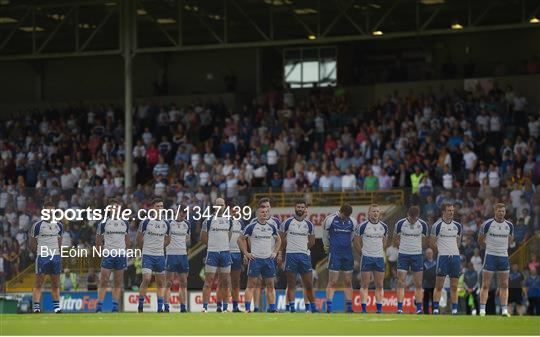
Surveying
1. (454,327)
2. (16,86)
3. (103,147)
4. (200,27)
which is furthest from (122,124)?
(454,327)

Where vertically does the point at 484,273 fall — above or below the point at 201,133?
below

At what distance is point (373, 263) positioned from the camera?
86.1ft

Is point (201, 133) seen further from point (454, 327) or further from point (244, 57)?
point (454, 327)

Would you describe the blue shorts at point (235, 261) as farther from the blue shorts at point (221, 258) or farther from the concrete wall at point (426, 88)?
the concrete wall at point (426, 88)

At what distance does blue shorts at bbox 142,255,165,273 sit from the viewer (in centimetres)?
2742

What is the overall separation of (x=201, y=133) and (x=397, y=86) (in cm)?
705

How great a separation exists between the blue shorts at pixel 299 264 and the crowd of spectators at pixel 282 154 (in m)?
6.00

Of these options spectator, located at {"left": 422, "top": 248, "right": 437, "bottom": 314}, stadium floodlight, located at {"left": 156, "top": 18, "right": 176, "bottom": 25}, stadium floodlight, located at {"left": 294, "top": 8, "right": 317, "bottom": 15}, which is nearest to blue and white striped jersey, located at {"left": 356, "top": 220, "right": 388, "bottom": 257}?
spectator, located at {"left": 422, "top": 248, "right": 437, "bottom": 314}

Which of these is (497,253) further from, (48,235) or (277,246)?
(48,235)

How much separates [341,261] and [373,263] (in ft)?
2.24

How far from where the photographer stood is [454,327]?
20.3 meters

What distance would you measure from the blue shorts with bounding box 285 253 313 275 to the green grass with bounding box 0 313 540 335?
1578 millimetres

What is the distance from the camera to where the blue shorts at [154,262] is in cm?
2742

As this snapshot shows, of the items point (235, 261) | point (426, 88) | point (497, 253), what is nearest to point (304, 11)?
point (426, 88)
